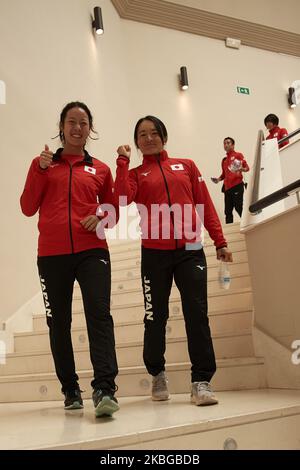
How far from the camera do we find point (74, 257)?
88.0 inches

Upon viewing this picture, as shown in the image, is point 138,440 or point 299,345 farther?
point 299,345

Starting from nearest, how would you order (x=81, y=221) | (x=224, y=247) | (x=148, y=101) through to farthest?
(x=81, y=221) → (x=224, y=247) → (x=148, y=101)

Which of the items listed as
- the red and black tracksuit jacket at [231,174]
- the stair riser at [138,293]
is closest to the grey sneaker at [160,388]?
the stair riser at [138,293]

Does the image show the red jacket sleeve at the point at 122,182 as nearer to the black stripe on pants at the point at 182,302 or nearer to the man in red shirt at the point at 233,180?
the black stripe on pants at the point at 182,302

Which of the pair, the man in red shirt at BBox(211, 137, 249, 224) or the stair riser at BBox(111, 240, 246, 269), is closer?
the stair riser at BBox(111, 240, 246, 269)

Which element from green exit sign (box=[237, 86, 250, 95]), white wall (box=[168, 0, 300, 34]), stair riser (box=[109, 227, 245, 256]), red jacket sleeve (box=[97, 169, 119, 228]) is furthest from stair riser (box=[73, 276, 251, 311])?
white wall (box=[168, 0, 300, 34])

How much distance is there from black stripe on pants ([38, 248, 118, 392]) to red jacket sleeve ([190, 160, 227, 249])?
61 cm

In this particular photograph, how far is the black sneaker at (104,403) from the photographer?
1943mm

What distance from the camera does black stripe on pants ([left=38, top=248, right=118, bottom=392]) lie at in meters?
2.07

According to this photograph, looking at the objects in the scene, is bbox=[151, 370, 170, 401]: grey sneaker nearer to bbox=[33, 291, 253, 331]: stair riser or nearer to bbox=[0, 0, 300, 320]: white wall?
bbox=[33, 291, 253, 331]: stair riser
